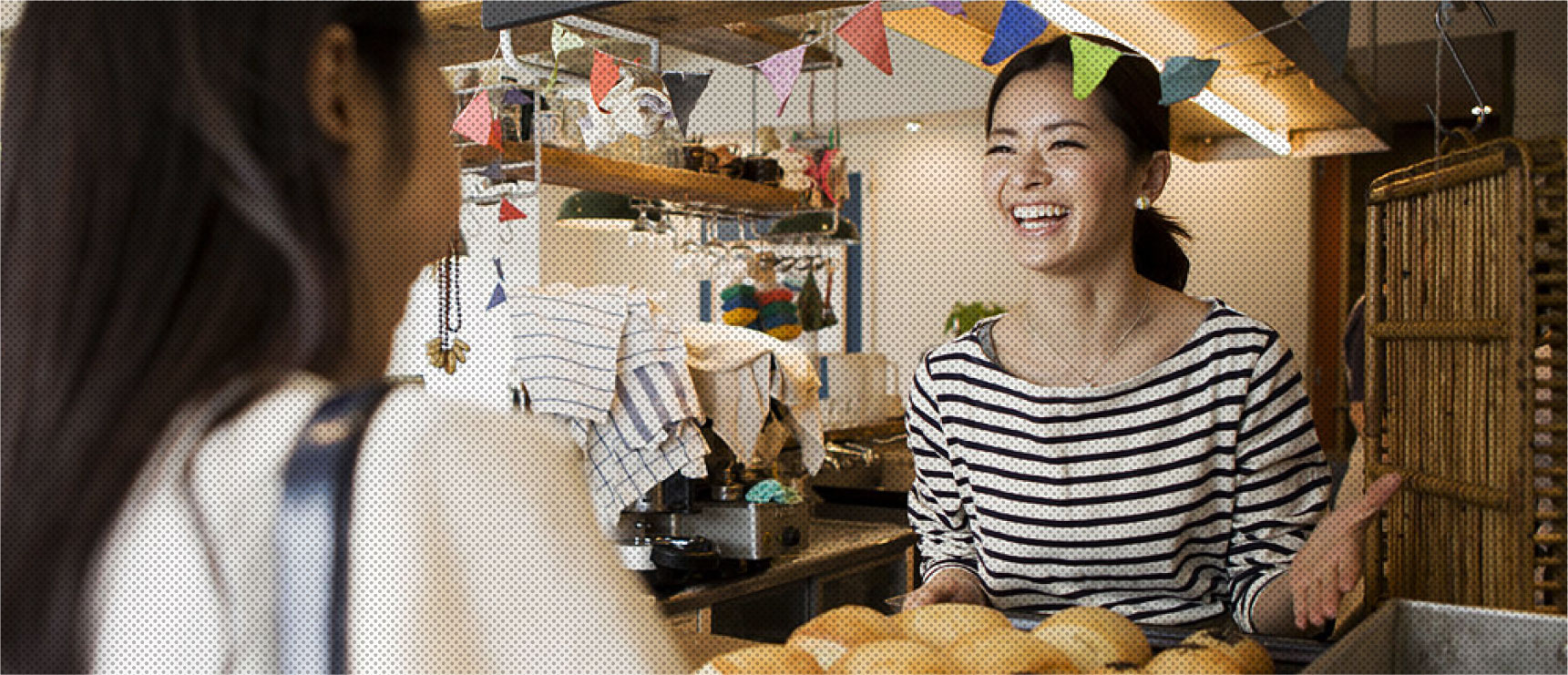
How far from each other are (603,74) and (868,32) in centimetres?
58

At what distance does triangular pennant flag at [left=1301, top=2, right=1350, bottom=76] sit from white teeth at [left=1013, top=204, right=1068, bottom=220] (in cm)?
78

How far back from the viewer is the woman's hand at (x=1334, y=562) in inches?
51.7

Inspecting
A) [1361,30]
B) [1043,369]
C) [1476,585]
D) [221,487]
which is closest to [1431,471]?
[1476,585]

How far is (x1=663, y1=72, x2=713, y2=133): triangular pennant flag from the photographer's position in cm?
275

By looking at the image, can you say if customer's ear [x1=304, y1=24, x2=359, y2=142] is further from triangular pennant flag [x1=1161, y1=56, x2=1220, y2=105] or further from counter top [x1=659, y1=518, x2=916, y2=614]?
counter top [x1=659, y1=518, x2=916, y2=614]

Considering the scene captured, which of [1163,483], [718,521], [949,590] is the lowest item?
[718,521]

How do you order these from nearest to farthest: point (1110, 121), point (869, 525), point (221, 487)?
point (221, 487)
point (1110, 121)
point (869, 525)

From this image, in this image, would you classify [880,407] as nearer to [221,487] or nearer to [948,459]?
[948,459]

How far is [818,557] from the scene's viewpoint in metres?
3.33

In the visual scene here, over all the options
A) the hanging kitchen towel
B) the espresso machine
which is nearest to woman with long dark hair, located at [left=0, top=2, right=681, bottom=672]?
A: the espresso machine

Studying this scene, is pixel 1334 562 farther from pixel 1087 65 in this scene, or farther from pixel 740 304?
pixel 740 304

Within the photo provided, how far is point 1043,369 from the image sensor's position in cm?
174

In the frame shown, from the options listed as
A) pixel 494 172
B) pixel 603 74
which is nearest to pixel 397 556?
pixel 603 74

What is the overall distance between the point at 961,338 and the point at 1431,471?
2.06ft
